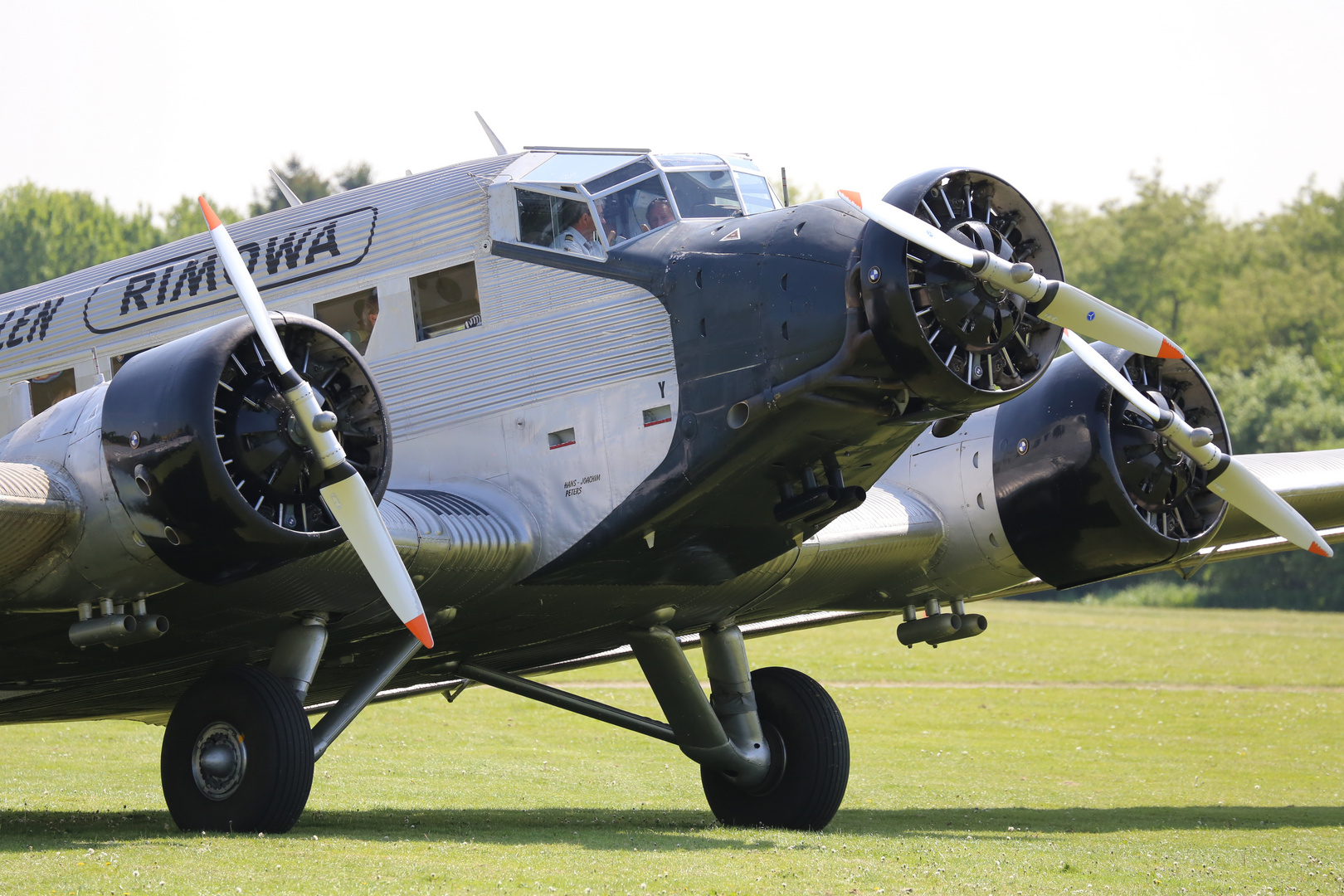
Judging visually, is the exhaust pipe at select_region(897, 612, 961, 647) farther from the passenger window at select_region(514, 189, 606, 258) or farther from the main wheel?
the main wheel

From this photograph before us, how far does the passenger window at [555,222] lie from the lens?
11625 mm

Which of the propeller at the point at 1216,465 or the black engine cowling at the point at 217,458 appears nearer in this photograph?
the black engine cowling at the point at 217,458

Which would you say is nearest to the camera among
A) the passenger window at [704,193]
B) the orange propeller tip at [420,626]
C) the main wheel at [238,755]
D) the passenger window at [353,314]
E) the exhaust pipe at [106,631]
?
the orange propeller tip at [420,626]

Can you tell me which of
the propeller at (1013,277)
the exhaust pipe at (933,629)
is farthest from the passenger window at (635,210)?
the exhaust pipe at (933,629)

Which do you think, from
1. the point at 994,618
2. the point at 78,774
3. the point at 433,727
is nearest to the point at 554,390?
the point at 78,774

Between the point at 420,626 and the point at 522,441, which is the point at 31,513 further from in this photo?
the point at 522,441

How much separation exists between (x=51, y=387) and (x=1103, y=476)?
30.7 ft

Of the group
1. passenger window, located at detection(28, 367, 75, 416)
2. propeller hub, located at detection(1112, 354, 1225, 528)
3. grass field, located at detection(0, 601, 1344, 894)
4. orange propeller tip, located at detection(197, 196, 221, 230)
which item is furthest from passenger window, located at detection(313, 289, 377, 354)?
propeller hub, located at detection(1112, 354, 1225, 528)

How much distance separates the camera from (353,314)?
40.6 feet

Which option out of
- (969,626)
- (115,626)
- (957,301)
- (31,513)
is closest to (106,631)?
(115,626)

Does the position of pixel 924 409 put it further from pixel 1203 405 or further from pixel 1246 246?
pixel 1246 246

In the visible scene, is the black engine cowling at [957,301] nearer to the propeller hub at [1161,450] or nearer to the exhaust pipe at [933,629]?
the propeller hub at [1161,450]

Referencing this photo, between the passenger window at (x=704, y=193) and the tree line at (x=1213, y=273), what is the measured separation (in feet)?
187

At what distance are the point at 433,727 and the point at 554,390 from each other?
1794cm
